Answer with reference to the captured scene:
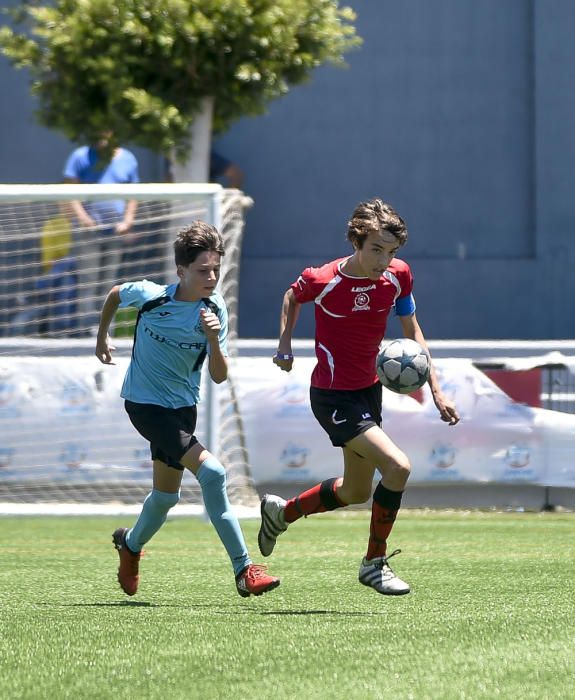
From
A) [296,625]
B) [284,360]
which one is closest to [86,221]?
[284,360]

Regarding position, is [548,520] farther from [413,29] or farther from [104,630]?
[413,29]

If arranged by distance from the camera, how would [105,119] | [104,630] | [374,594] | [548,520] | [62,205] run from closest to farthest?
[104,630] < [374,594] < [548,520] < [62,205] < [105,119]

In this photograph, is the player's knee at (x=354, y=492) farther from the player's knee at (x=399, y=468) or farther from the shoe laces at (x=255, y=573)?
the shoe laces at (x=255, y=573)

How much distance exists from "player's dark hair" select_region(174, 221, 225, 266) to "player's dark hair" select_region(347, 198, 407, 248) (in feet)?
2.12

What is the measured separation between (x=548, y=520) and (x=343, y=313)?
4.28 m

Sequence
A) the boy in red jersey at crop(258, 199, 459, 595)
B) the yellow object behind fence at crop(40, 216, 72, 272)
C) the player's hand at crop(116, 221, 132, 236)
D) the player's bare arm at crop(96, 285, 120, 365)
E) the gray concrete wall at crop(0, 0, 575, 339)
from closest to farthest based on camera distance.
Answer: the boy in red jersey at crop(258, 199, 459, 595), the player's bare arm at crop(96, 285, 120, 365), the player's hand at crop(116, 221, 132, 236), the yellow object behind fence at crop(40, 216, 72, 272), the gray concrete wall at crop(0, 0, 575, 339)

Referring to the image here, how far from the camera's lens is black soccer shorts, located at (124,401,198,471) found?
246 inches

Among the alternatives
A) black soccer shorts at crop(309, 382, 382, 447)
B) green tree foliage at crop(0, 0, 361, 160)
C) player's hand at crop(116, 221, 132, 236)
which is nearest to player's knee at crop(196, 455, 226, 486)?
black soccer shorts at crop(309, 382, 382, 447)

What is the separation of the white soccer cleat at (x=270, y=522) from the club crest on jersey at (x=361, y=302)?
1.05m

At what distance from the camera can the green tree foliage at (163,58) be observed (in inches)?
522

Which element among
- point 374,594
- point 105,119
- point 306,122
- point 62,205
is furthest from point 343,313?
point 306,122

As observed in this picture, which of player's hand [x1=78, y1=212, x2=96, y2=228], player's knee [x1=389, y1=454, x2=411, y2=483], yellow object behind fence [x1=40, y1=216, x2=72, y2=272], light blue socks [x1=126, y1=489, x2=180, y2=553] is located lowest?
light blue socks [x1=126, y1=489, x2=180, y2=553]

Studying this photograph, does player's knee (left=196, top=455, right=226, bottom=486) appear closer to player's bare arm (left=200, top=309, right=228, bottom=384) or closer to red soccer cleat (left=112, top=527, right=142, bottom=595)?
player's bare arm (left=200, top=309, right=228, bottom=384)

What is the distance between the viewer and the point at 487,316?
17172mm
